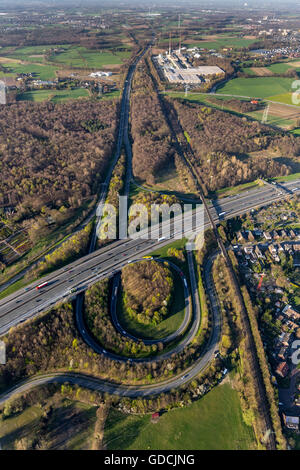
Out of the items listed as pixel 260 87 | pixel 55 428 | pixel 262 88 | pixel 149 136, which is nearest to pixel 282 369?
pixel 55 428

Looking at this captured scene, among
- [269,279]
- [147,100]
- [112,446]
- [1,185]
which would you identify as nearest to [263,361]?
[269,279]

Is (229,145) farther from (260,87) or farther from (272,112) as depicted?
(260,87)

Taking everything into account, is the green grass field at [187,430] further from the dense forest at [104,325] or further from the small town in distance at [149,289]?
the dense forest at [104,325]

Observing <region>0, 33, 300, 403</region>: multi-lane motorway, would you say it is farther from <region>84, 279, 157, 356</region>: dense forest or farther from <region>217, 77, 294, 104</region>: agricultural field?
<region>217, 77, 294, 104</region>: agricultural field

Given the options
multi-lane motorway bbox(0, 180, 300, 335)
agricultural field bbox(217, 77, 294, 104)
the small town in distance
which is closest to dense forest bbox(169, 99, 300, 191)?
the small town in distance

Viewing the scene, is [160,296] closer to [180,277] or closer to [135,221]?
[180,277]

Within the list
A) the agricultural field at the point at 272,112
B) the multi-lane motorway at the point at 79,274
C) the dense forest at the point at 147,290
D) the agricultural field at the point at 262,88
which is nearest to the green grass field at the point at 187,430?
the dense forest at the point at 147,290
